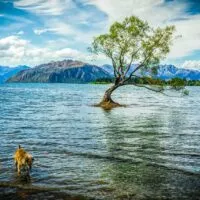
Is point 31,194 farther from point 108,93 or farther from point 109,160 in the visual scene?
point 108,93

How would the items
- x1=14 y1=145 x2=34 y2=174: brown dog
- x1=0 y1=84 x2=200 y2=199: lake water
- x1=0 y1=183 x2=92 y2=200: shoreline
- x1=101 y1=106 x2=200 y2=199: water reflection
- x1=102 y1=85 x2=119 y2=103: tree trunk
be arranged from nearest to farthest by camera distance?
1. x1=0 y1=183 x2=92 y2=200: shoreline
2. x1=101 y1=106 x2=200 y2=199: water reflection
3. x1=0 y1=84 x2=200 y2=199: lake water
4. x1=14 y1=145 x2=34 y2=174: brown dog
5. x1=102 y1=85 x2=119 y2=103: tree trunk

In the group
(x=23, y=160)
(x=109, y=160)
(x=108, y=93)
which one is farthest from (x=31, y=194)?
(x=108, y=93)

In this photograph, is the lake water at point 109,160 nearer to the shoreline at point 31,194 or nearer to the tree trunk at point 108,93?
the shoreline at point 31,194

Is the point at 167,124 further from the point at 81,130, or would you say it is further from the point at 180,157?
the point at 180,157

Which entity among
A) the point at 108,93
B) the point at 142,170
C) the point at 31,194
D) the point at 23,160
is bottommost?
the point at 31,194

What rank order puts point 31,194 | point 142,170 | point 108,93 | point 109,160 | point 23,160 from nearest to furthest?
point 31,194 → point 23,160 → point 142,170 → point 109,160 → point 108,93

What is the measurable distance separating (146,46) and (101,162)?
45.5 metres

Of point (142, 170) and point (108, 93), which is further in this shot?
point (108, 93)

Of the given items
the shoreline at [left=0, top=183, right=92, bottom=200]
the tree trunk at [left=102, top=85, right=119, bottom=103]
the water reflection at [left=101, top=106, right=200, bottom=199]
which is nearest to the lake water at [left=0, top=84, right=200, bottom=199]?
the water reflection at [left=101, top=106, right=200, bottom=199]

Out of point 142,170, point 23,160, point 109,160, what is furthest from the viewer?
point 109,160

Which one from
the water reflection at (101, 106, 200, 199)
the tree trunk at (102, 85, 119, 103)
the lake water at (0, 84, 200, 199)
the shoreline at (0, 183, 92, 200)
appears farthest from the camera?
the tree trunk at (102, 85, 119, 103)

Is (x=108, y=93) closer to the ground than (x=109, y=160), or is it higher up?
higher up

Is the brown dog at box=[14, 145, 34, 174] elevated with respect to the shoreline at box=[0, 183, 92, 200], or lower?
elevated

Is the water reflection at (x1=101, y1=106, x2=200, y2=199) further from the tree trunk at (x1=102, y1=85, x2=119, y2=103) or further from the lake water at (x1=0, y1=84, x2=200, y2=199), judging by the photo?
the tree trunk at (x1=102, y1=85, x2=119, y2=103)
